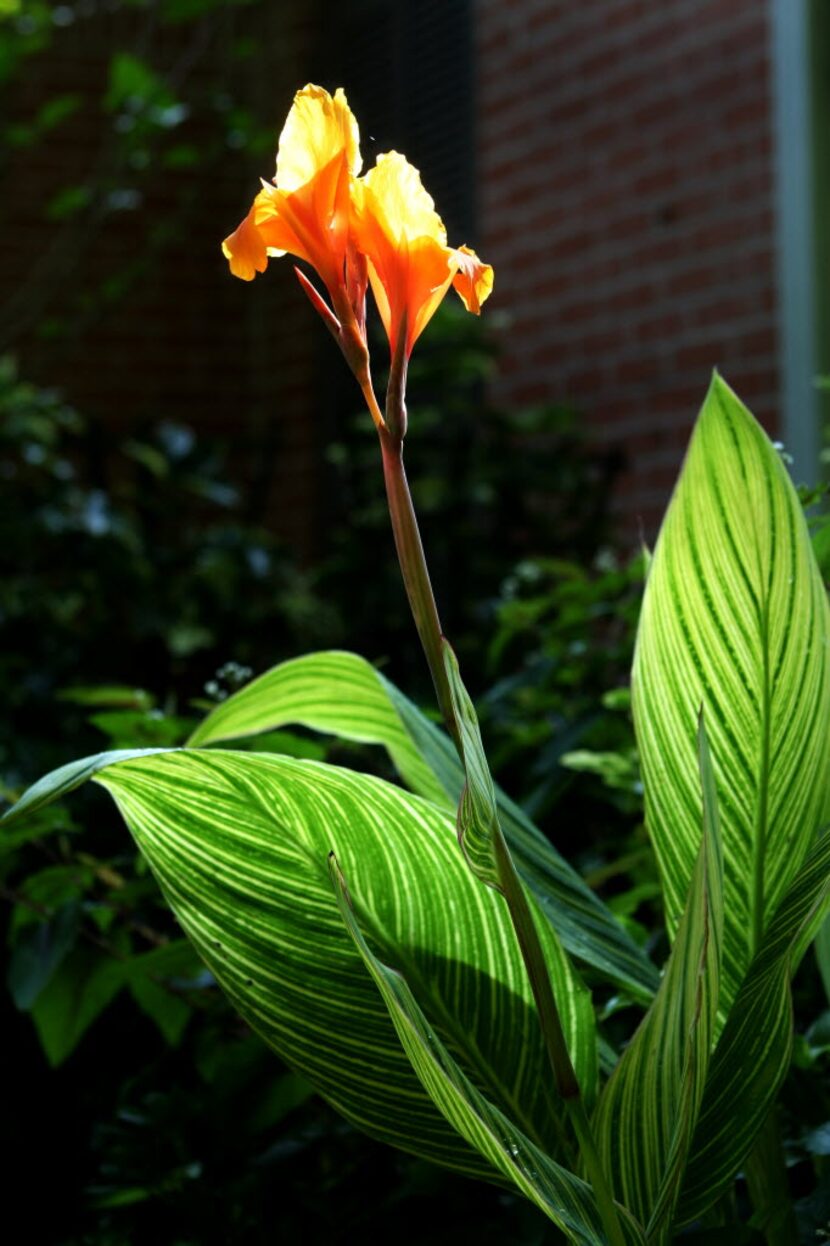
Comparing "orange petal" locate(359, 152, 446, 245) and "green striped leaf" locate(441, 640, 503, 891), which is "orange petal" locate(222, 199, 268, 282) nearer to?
"orange petal" locate(359, 152, 446, 245)

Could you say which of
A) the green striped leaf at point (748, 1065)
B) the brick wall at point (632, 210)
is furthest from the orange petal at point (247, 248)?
the brick wall at point (632, 210)

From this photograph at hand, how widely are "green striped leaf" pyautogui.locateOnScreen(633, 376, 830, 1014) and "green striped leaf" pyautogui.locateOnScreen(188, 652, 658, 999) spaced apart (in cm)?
5

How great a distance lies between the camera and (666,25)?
12.9ft

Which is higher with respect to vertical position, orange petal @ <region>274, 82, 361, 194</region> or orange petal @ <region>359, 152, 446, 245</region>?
orange petal @ <region>274, 82, 361, 194</region>

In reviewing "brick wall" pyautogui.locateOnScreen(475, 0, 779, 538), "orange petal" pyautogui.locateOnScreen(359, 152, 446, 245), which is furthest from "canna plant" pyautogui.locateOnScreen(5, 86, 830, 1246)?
"brick wall" pyautogui.locateOnScreen(475, 0, 779, 538)

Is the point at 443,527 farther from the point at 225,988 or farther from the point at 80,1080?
the point at 225,988

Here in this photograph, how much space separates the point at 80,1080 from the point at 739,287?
115 inches

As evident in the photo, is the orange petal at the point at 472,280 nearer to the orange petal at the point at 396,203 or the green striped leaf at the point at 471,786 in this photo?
the orange petal at the point at 396,203

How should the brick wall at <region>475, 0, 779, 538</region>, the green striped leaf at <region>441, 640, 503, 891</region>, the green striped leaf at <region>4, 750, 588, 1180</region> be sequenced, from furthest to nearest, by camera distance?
the brick wall at <region>475, 0, 779, 538</region> < the green striped leaf at <region>4, 750, 588, 1180</region> < the green striped leaf at <region>441, 640, 503, 891</region>

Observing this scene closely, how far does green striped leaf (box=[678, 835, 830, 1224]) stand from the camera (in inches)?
28.8

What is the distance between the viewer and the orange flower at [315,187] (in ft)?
2.22

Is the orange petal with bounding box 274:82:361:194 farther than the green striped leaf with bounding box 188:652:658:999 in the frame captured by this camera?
No

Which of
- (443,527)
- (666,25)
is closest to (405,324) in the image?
(443,527)

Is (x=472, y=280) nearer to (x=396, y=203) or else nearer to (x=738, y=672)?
(x=396, y=203)
